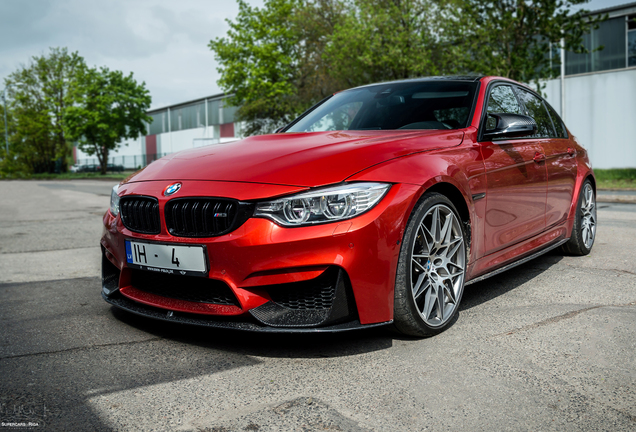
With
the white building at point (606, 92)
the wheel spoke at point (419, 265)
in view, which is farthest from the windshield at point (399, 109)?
the white building at point (606, 92)

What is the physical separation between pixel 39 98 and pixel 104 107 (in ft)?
37.6

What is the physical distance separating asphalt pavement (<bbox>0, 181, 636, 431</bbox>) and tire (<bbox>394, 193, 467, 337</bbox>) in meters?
0.13

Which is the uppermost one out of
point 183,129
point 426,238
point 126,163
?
point 183,129

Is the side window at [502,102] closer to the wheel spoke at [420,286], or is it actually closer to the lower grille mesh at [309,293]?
the wheel spoke at [420,286]

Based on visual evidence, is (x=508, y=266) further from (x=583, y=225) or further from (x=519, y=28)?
(x=519, y=28)

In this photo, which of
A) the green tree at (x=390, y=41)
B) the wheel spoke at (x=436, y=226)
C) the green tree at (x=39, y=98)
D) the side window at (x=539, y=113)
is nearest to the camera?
the wheel spoke at (x=436, y=226)

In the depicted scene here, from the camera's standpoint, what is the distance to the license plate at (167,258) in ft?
8.99

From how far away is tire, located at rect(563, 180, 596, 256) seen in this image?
5160 mm

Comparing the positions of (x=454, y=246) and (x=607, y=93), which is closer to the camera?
(x=454, y=246)

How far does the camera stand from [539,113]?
4812 millimetres

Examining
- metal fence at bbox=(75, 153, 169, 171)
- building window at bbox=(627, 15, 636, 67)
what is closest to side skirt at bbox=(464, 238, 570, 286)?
building window at bbox=(627, 15, 636, 67)

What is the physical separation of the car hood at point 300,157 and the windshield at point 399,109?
13.6 inches

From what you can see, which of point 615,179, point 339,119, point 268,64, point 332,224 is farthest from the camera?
point 268,64

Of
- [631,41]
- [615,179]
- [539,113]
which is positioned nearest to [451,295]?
[539,113]
